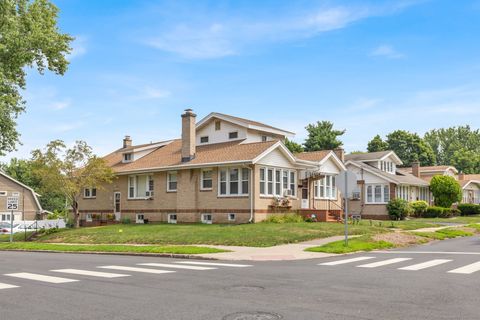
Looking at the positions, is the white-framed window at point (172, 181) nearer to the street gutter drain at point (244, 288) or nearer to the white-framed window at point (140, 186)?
the white-framed window at point (140, 186)

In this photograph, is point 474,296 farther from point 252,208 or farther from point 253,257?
point 252,208

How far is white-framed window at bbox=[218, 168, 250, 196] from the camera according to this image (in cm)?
3000

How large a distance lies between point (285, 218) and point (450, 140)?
104609mm

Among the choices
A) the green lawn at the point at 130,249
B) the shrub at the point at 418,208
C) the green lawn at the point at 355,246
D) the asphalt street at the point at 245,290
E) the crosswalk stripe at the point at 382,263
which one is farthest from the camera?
the shrub at the point at 418,208

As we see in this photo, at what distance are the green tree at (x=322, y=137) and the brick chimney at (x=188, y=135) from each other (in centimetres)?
3463

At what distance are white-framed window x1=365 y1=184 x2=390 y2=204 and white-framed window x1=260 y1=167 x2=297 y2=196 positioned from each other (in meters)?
15.9

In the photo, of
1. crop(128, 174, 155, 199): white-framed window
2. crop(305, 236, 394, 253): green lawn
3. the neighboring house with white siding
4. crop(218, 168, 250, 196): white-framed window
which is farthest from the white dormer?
crop(305, 236, 394, 253): green lawn

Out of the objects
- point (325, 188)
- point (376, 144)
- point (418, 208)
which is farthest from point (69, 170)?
point (376, 144)

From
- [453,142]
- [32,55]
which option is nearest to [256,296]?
[32,55]

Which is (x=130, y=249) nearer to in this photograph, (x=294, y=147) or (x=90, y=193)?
(x=90, y=193)

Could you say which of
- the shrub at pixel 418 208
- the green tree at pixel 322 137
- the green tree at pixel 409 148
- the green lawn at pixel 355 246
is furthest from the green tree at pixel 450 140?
the green lawn at pixel 355 246

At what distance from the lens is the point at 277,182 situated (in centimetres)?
3167

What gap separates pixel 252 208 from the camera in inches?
1151

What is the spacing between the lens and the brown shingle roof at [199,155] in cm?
3061
